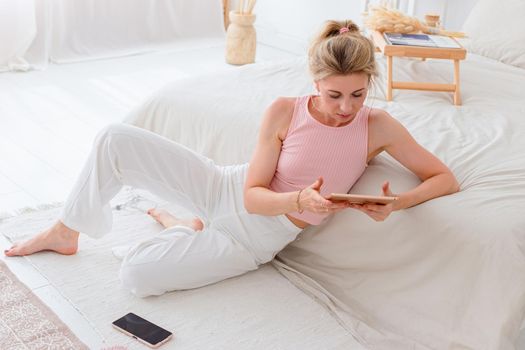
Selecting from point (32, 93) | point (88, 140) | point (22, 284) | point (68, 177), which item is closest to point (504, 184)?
point (22, 284)

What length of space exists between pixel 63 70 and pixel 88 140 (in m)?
1.19

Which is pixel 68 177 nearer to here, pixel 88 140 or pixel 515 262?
pixel 88 140

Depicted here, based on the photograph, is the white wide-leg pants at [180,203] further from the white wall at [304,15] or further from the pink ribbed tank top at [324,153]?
the white wall at [304,15]

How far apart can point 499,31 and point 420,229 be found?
1437 mm

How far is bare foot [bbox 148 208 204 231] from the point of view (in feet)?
7.92

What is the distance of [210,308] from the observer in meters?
2.10

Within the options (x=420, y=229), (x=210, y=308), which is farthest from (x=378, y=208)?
(x=210, y=308)

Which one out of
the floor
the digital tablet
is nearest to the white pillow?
the digital tablet

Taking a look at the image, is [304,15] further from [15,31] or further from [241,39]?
A: [15,31]

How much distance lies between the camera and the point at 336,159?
2.03 metres

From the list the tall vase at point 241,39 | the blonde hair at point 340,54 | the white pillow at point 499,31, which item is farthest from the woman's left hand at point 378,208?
the tall vase at point 241,39

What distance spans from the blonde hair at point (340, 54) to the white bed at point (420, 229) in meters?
0.34

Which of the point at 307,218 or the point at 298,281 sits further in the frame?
the point at 298,281

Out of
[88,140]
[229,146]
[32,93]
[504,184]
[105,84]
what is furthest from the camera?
[105,84]
